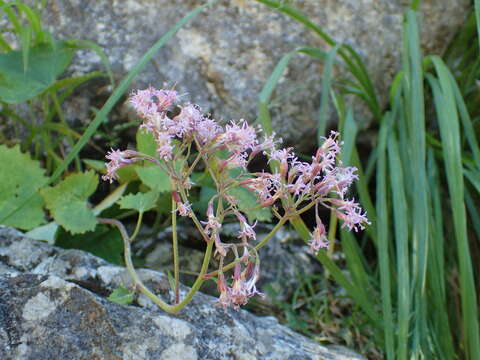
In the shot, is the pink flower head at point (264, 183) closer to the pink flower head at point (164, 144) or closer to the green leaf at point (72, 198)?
the pink flower head at point (164, 144)

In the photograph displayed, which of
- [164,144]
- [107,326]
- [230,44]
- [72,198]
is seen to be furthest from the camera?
[230,44]

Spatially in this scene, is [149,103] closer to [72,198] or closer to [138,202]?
[138,202]

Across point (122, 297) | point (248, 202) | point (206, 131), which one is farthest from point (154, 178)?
point (206, 131)

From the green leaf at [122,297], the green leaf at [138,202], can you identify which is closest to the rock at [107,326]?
the green leaf at [122,297]

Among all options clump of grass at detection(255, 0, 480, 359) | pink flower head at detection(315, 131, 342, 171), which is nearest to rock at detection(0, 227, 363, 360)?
clump of grass at detection(255, 0, 480, 359)

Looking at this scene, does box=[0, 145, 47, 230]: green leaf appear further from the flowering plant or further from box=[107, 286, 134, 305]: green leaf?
the flowering plant
